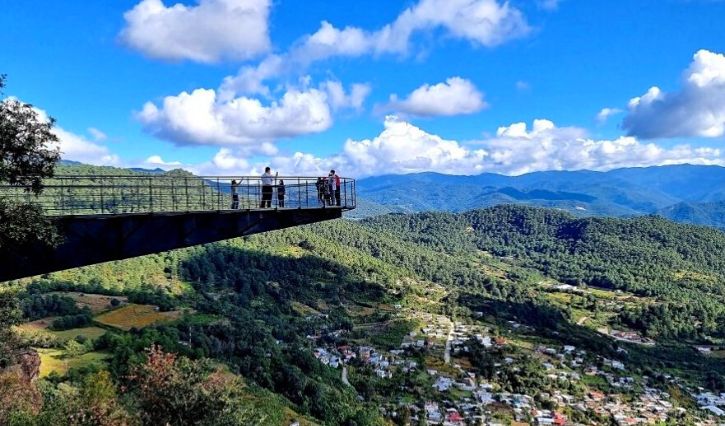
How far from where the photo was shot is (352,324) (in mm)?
97375

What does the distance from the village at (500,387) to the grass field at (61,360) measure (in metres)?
27.3

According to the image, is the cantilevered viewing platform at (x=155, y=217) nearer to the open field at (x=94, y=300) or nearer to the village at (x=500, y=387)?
the village at (x=500, y=387)

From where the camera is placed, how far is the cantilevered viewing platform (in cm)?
1416

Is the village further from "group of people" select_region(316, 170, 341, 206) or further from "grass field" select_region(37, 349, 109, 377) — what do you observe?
"group of people" select_region(316, 170, 341, 206)

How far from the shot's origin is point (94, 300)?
69.5 metres

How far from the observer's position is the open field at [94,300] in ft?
215

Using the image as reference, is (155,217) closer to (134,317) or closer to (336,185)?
(336,185)

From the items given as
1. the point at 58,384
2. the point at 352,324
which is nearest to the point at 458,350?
the point at 352,324

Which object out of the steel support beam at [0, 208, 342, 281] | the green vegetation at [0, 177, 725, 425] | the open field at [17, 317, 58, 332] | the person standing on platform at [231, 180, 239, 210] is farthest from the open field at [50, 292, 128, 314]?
the steel support beam at [0, 208, 342, 281]

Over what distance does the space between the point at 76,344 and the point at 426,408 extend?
34.9 meters

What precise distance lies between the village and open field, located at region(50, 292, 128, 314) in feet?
88.7

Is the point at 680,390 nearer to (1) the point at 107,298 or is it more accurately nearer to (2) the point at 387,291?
(2) the point at 387,291

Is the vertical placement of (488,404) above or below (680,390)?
above

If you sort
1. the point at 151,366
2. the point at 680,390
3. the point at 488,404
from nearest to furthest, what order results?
the point at 151,366
the point at 488,404
the point at 680,390
